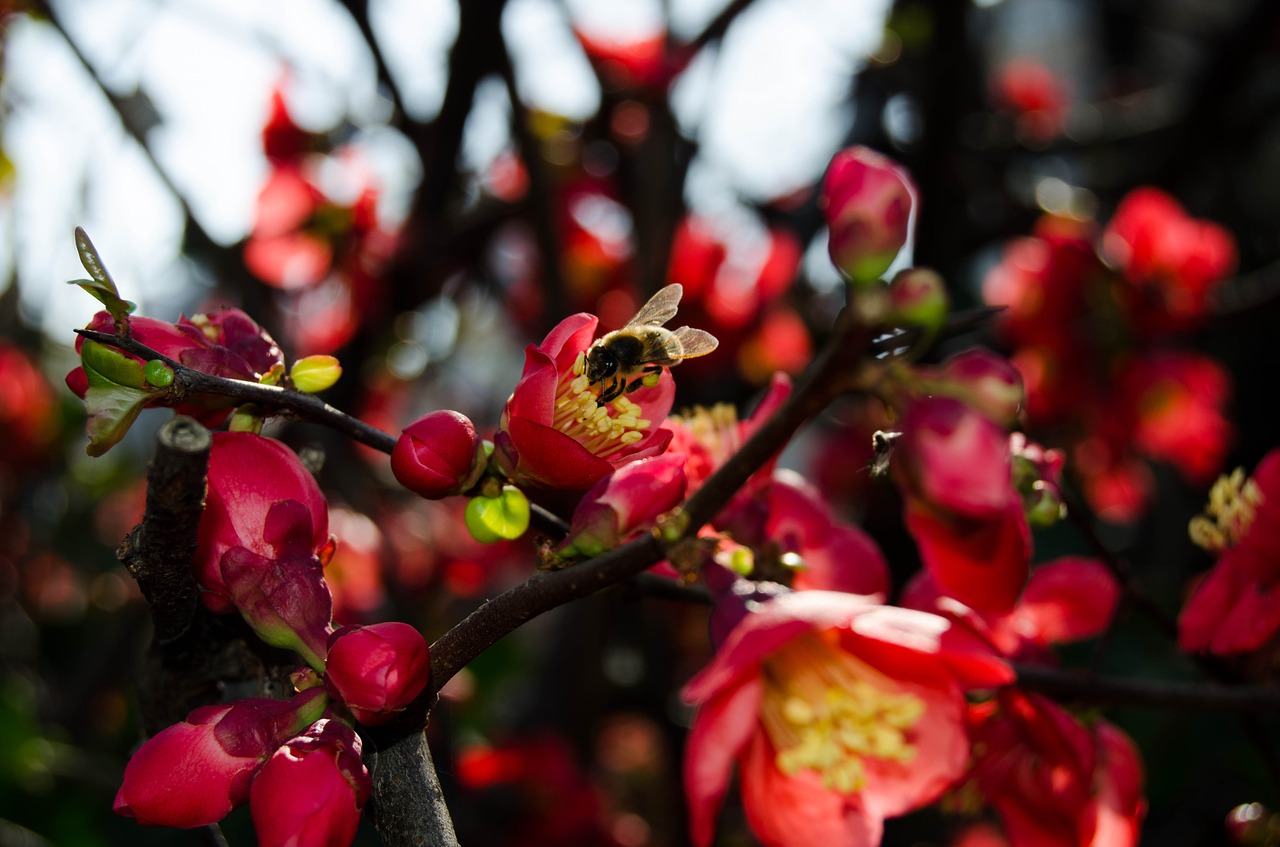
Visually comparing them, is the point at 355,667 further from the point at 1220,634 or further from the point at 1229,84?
the point at 1229,84

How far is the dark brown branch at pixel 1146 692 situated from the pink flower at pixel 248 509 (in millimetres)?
481

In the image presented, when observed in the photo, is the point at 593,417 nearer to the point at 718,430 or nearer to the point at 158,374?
the point at 718,430

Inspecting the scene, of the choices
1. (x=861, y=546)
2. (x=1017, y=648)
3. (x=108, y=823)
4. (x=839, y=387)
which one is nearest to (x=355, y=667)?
(x=839, y=387)

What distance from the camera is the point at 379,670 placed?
455 mm

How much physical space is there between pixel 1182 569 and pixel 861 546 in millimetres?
1624

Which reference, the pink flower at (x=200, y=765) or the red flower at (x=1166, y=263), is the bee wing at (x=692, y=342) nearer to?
the pink flower at (x=200, y=765)

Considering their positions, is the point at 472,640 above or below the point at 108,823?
above

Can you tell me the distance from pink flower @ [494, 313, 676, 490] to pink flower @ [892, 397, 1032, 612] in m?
0.17

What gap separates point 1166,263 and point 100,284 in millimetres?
1670

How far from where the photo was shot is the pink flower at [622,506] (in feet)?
1.59

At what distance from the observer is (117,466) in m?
2.33

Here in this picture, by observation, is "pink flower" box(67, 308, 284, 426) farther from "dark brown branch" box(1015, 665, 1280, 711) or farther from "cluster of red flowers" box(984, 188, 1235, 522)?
"cluster of red flowers" box(984, 188, 1235, 522)

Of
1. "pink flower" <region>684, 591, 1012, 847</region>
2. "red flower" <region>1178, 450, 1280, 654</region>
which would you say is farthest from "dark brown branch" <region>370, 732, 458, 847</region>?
"red flower" <region>1178, 450, 1280, 654</region>

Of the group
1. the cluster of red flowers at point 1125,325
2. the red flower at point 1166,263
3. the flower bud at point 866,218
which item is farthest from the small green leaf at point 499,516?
the red flower at point 1166,263
